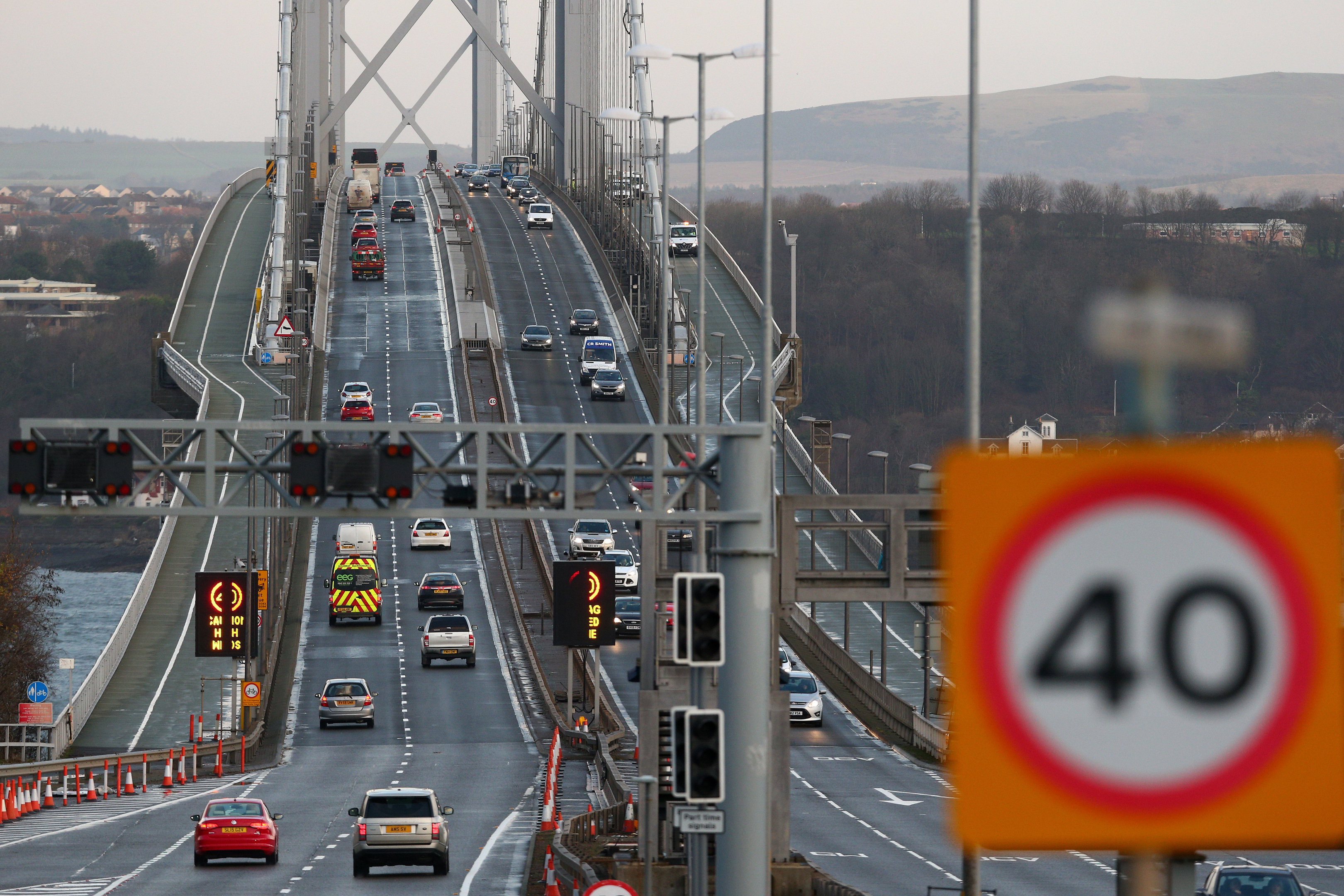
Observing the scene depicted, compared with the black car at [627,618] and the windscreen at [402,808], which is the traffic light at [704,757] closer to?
the windscreen at [402,808]

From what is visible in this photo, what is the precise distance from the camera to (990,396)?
7101 inches

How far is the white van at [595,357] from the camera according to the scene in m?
105

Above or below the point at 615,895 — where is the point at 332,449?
above

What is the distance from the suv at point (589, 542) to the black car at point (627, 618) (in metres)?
4.06

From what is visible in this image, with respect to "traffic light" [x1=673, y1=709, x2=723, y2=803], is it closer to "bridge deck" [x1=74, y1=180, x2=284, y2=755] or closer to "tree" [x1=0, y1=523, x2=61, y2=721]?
"bridge deck" [x1=74, y1=180, x2=284, y2=755]

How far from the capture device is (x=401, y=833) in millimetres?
34500

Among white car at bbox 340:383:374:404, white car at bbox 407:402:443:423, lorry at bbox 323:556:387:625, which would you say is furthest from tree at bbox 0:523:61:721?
white car at bbox 407:402:443:423

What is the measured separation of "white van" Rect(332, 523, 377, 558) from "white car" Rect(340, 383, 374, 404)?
511 inches

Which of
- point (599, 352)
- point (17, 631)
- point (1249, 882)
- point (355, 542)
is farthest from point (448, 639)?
point (599, 352)

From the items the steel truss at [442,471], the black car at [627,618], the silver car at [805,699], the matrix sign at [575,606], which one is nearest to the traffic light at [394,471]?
the steel truss at [442,471]

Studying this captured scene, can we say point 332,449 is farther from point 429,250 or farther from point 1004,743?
point 429,250

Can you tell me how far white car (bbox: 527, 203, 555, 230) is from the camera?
520 ft

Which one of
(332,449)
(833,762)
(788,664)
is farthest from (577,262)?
(332,449)

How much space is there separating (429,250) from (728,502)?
425 ft
